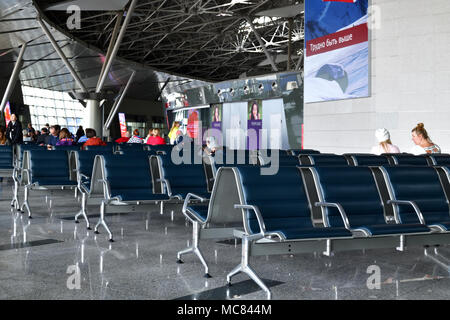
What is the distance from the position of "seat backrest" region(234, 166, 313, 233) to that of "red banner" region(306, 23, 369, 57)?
802 cm

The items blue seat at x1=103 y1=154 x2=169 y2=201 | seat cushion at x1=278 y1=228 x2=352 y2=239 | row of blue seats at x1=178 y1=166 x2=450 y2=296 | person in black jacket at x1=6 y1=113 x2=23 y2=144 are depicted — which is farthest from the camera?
person in black jacket at x1=6 y1=113 x2=23 y2=144

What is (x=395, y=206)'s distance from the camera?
495cm

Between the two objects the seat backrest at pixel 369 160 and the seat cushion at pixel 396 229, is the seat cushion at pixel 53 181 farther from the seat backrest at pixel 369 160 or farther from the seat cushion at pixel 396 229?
the seat cushion at pixel 396 229

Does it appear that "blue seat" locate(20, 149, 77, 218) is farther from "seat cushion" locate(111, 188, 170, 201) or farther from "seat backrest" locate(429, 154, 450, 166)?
"seat backrest" locate(429, 154, 450, 166)

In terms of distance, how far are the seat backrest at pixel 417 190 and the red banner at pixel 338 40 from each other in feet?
23.6

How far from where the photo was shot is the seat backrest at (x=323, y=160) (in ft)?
22.1

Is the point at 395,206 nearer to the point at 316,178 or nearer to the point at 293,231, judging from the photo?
the point at 316,178

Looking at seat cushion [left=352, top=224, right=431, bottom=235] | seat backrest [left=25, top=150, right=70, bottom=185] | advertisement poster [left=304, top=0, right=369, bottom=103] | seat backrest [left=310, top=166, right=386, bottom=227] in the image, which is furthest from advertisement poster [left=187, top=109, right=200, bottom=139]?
seat cushion [left=352, top=224, right=431, bottom=235]

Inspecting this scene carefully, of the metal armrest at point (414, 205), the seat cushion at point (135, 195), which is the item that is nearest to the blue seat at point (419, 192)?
the metal armrest at point (414, 205)

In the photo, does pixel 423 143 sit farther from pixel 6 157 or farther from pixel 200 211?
pixel 6 157

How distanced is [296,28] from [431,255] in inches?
1500

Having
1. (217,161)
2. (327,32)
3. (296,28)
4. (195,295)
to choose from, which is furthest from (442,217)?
(296,28)

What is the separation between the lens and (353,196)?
4852 mm

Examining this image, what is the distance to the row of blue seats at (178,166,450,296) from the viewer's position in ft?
13.7
